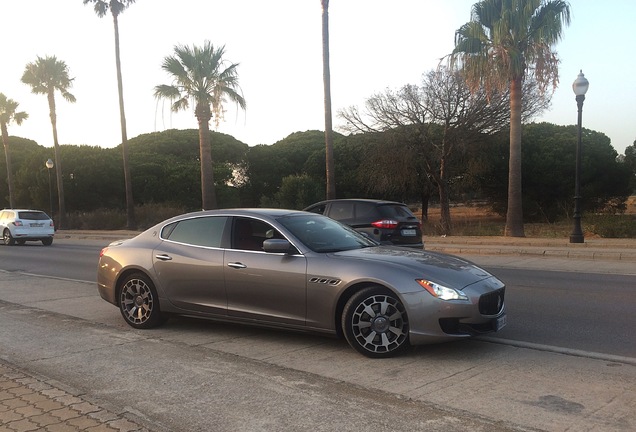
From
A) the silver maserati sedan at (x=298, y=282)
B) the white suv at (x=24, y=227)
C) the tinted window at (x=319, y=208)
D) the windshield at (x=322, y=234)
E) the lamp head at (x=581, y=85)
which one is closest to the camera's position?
the silver maserati sedan at (x=298, y=282)

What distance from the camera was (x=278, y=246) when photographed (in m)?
5.95

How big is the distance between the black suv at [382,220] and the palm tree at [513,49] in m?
10.6

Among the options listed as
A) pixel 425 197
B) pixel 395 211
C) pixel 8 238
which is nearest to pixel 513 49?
pixel 395 211

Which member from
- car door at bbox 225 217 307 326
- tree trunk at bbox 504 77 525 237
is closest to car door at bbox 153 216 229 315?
car door at bbox 225 217 307 326

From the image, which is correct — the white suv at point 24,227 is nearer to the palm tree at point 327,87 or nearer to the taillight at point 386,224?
the palm tree at point 327,87

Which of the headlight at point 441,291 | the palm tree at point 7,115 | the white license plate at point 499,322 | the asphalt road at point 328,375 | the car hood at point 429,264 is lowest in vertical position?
the asphalt road at point 328,375

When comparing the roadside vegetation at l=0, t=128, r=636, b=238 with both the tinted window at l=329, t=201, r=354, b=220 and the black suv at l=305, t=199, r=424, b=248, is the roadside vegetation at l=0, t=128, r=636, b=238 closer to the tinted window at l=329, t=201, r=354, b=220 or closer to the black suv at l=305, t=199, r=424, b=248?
the black suv at l=305, t=199, r=424, b=248

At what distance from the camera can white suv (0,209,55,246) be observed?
24953mm

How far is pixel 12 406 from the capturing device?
172 inches

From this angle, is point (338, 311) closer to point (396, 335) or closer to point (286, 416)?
point (396, 335)

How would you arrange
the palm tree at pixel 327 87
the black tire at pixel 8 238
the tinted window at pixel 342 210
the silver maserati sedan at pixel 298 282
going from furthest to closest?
the black tire at pixel 8 238 → the palm tree at pixel 327 87 → the tinted window at pixel 342 210 → the silver maserati sedan at pixel 298 282

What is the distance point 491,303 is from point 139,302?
4273 mm

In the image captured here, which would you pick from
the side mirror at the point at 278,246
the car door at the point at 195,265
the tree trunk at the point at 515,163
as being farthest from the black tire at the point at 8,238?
the side mirror at the point at 278,246

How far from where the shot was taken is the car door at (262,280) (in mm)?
5906
